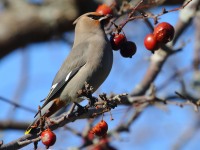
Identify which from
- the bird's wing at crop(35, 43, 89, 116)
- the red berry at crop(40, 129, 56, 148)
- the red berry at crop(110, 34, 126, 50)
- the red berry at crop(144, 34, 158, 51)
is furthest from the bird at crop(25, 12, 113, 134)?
the red berry at crop(40, 129, 56, 148)

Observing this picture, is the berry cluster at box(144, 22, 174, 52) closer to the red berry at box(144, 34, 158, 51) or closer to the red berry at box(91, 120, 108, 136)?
the red berry at box(144, 34, 158, 51)

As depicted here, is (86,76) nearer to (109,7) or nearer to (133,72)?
(109,7)

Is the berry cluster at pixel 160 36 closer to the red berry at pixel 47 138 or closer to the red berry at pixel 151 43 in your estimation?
the red berry at pixel 151 43

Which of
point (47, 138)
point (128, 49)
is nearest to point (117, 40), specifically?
point (128, 49)

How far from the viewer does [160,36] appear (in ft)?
11.5

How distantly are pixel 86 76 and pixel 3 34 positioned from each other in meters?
3.82

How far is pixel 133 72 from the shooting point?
8500 mm

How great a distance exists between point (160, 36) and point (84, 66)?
75 cm

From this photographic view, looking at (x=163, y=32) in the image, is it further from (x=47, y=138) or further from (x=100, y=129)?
(x=47, y=138)

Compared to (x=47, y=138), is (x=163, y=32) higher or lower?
higher

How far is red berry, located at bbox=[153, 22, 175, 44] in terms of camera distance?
347cm

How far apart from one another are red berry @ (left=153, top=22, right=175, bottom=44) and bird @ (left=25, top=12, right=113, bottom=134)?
0.48 m

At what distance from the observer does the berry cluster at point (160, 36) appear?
3.48m

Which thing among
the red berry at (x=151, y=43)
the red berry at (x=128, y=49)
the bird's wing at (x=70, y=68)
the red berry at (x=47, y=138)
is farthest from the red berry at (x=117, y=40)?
the red berry at (x=47, y=138)
